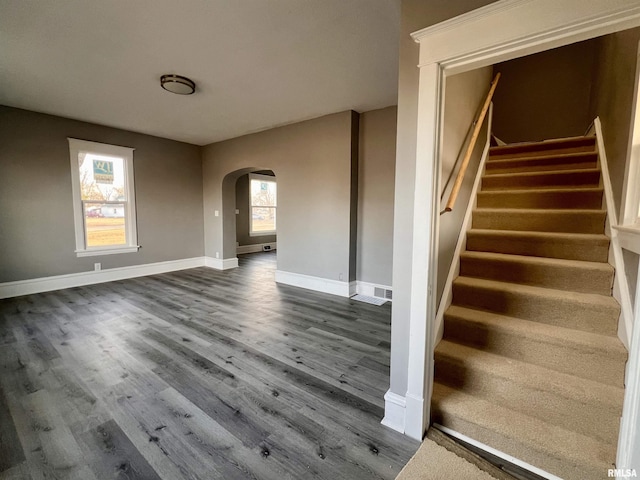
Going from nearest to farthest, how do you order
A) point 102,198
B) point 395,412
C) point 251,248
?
point 395,412, point 102,198, point 251,248

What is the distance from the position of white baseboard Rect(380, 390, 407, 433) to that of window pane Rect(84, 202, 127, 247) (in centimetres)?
540

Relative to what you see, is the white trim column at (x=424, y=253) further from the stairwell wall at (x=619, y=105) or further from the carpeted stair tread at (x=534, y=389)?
the stairwell wall at (x=619, y=105)

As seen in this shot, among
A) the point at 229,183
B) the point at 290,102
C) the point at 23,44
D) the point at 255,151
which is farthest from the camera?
the point at 229,183

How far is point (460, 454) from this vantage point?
1.40m

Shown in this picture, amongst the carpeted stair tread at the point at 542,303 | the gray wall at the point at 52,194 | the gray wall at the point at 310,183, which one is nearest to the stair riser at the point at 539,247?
A: the carpeted stair tread at the point at 542,303

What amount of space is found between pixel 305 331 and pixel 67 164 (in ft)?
15.4

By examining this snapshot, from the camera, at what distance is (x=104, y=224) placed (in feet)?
15.8

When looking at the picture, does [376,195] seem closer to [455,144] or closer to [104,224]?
[455,144]

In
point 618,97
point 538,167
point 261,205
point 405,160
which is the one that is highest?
point 618,97

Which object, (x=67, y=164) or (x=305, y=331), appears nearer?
(x=305, y=331)

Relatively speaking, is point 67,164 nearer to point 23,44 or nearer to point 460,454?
point 23,44

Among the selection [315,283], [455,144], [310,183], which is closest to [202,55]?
[310,183]

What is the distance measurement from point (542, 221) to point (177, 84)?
3.92 metres

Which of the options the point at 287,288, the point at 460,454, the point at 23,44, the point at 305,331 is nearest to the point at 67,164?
the point at 23,44
